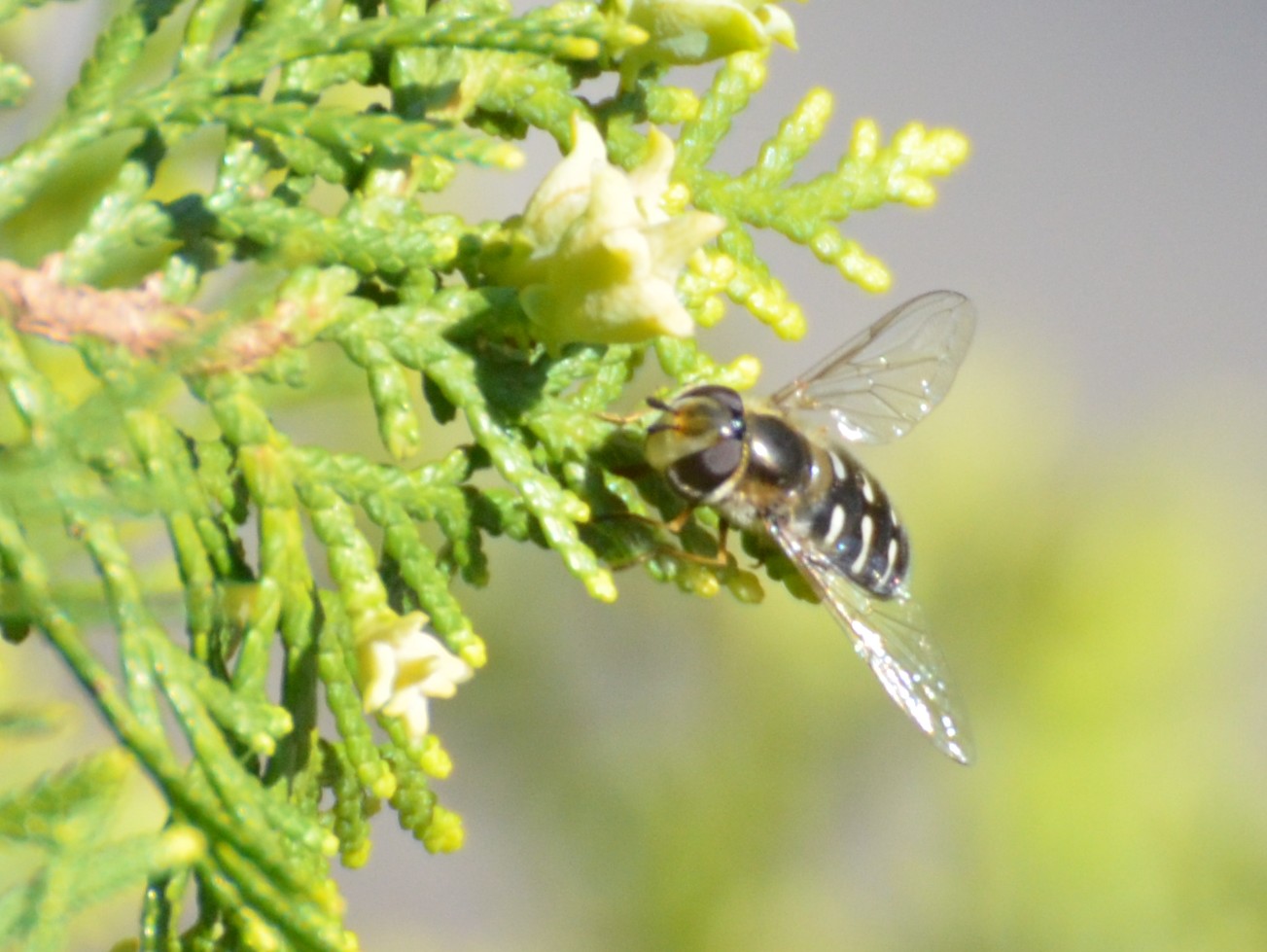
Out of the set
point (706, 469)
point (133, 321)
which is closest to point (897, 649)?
point (706, 469)

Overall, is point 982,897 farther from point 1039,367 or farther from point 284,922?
point 284,922

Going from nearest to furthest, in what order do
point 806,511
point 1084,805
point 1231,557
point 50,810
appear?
point 50,810, point 806,511, point 1084,805, point 1231,557

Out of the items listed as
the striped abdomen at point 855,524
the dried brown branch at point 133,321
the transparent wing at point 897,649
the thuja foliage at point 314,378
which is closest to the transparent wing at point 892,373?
the striped abdomen at point 855,524

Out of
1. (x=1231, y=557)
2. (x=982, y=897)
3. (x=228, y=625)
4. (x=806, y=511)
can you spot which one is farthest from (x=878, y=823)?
(x=228, y=625)

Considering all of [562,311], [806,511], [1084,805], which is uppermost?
[562,311]

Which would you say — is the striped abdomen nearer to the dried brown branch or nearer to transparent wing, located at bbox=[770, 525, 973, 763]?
transparent wing, located at bbox=[770, 525, 973, 763]

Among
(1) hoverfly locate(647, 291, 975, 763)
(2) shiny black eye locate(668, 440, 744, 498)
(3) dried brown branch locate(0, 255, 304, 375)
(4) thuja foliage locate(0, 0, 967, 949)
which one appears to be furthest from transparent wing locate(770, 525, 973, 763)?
(3) dried brown branch locate(0, 255, 304, 375)

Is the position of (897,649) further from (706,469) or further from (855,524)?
(706,469)

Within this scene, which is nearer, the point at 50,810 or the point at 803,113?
the point at 50,810
